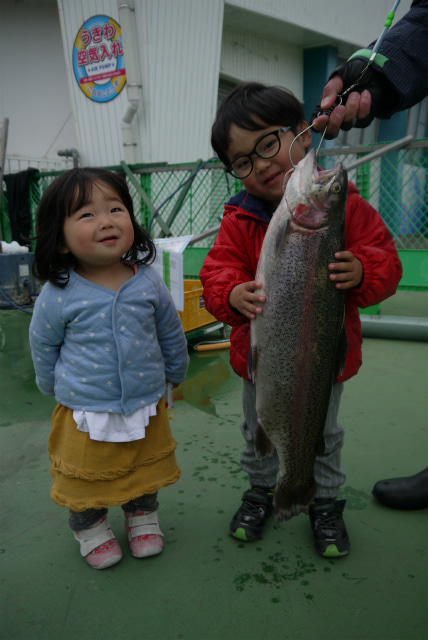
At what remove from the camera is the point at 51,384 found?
2018 millimetres

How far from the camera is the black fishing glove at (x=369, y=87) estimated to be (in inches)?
76.0

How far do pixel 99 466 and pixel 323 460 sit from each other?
925mm

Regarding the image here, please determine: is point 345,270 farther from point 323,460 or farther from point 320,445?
point 323,460

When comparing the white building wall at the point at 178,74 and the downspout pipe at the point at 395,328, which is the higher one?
the white building wall at the point at 178,74

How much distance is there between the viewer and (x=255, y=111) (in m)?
1.86

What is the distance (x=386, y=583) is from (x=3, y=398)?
2874 mm

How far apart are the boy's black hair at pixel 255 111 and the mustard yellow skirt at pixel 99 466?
1.19m

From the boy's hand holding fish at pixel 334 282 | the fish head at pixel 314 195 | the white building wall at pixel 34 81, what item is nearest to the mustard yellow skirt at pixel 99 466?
the boy's hand holding fish at pixel 334 282

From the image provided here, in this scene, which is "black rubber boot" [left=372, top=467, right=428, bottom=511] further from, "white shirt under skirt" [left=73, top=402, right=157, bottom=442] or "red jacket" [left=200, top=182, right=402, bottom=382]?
"white shirt under skirt" [left=73, top=402, right=157, bottom=442]

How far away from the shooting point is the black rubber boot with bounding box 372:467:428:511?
Answer: 2258 mm

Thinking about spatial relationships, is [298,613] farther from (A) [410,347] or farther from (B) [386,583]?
(A) [410,347]

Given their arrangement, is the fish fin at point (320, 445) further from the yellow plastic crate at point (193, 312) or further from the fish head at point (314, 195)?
the yellow plastic crate at point (193, 312)

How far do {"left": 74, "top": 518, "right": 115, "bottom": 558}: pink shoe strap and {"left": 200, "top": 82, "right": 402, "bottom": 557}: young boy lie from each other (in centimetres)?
55

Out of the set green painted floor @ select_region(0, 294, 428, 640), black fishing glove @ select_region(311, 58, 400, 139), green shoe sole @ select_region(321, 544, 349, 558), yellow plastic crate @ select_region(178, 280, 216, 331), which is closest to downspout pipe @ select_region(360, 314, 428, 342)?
yellow plastic crate @ select_region(178, 280, 216, 331)
